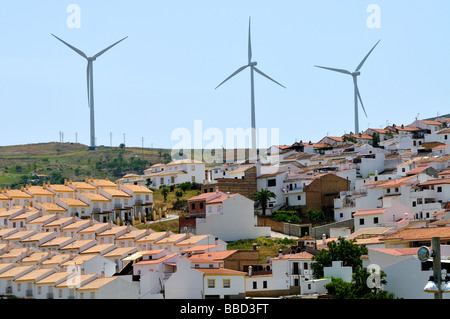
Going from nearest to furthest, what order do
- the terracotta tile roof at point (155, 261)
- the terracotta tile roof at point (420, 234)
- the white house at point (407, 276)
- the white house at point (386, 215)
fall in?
the white house at point (407, 276) < the terracotta tile roof at point (420, 234) < the terracotta tile roof at point (155, 261) < the white house at point (386, 215)

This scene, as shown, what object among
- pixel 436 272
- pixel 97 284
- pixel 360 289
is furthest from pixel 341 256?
pixel 436 272

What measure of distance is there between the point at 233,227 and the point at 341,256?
26.1 meters

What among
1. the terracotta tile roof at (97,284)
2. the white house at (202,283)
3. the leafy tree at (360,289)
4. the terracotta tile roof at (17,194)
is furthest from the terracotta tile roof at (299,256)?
the terracotta tile roof at (17,194)

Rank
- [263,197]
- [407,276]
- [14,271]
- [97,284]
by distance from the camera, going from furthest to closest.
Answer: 1. [263,197]
2. [14,271]
3. [97,284]
4. [407,276]

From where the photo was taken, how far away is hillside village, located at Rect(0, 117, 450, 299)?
65375 millimetres

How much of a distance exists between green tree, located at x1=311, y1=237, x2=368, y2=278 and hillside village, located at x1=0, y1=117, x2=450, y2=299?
1.09m

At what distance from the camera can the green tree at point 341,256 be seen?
64000 mm

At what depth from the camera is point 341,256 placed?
211ft

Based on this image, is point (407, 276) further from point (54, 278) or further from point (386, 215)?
point (54, 278)

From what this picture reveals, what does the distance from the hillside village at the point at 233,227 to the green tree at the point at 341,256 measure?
1093 mm

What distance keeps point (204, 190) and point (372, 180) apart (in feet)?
66.6

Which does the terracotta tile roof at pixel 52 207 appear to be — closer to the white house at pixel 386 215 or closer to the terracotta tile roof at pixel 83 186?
the terracotta tile roof at pixel 83 186

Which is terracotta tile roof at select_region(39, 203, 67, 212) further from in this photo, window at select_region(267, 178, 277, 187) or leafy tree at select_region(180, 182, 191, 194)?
window at select_region(267, 178, 277, 187)

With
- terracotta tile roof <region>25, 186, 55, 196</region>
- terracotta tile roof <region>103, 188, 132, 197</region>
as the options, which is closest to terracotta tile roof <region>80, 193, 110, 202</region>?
terracotta tile roof <region>103, 188, 132, 197</region>
